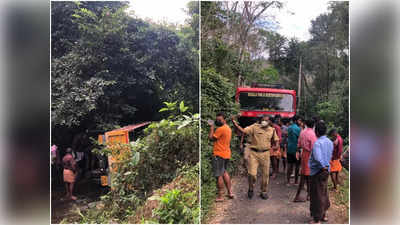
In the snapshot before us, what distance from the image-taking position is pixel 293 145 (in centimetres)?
446

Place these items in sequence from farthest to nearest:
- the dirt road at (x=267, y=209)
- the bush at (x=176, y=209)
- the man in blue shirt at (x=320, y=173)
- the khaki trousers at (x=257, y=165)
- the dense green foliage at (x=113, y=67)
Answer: the khaki trousers at (x=257, y=165) < the dense green foliage at (x=113, y=67) < the dirt road at (x=267, y=209) < the bush at (x=176, y=209) < the man in blue shirt at (x=320, y=173)

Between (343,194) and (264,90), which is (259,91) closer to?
(264,90)

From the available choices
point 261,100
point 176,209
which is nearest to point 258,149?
point 261,100

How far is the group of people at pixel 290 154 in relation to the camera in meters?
3.77

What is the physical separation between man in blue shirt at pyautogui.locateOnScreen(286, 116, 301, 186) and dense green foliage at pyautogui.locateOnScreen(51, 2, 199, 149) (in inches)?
57.7

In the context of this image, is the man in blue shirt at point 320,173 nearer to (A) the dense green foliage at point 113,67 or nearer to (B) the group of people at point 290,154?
(B) the group of people at point 290,154

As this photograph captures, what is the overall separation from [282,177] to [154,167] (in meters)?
1.87

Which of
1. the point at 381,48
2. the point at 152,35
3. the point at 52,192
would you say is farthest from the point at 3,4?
the point at 381,48

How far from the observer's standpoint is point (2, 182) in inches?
149

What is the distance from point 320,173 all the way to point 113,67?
10.3ft

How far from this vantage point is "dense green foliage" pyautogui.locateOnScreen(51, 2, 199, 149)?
13.4ft

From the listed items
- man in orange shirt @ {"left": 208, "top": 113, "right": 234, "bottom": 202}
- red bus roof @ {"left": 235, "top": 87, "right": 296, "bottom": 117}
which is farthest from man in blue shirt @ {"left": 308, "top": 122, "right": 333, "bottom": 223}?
man in orange shirt @ {"left": 208, "top": 113, "right": 234, "bottom": 202}

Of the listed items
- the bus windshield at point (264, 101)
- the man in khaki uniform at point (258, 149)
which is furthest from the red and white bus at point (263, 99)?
the man in khaki uniform at point (258, 149)

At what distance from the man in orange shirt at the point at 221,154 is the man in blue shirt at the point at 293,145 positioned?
930mm
